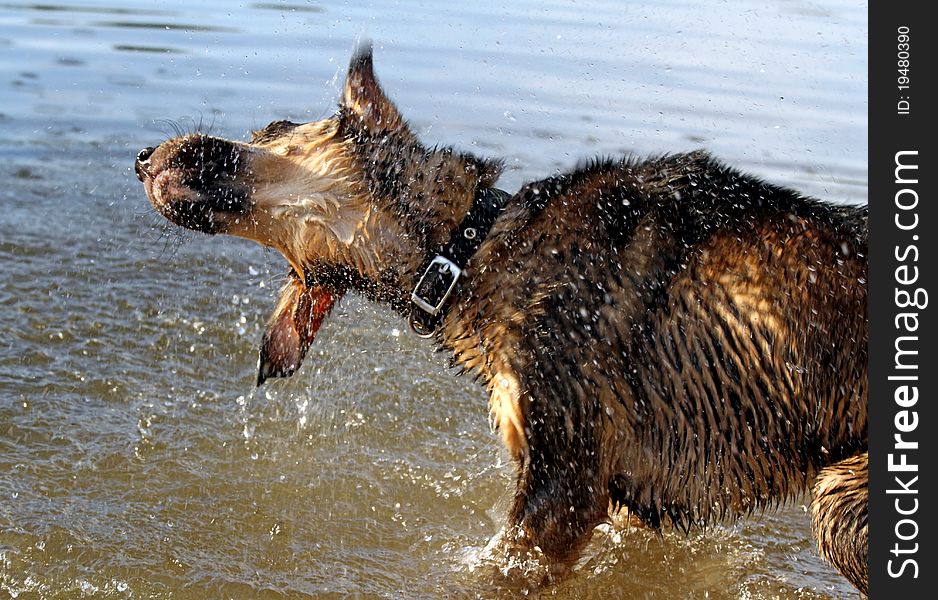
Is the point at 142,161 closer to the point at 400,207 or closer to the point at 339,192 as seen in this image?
the point at 339,192

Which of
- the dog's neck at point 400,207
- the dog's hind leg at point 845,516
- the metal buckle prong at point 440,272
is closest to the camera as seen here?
the dog's hind leg at point 845,516

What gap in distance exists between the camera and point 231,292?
6688mm

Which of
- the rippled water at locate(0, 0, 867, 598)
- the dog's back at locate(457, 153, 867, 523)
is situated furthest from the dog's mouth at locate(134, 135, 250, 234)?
the dog's back at locate(457, 153, 867, 523)

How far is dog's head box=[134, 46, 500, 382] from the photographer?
4051 mm

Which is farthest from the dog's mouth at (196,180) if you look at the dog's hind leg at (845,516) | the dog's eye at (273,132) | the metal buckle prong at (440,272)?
the dog's hind leg at (845,516)

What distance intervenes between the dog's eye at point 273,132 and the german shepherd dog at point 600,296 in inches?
2.8

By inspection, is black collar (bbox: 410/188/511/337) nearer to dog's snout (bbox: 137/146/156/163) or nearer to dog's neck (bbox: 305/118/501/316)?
dog's neck (bbox: 305/118/501/316)

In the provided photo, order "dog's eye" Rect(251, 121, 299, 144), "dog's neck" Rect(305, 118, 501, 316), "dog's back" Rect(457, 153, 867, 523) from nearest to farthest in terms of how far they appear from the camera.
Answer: "dog's back" Rect(457, 153, 867, 523) → "dog's neck" Rect(305, 118, 501, 316) → "dog's eye" Rect(251, 121, 299, 144)

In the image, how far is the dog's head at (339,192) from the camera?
13.3ft

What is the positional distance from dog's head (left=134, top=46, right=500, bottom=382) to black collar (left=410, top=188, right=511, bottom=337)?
6cm

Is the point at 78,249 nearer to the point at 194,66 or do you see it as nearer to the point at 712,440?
the point at 194,66

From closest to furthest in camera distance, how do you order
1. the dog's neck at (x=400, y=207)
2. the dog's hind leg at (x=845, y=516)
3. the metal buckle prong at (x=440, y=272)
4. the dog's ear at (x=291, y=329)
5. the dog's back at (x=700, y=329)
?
the dog's hind leg at (x=845, y=516)
the dog's back at (x=700, y=329)
the metal buckle prong at (x=440, y=272)
the dog's neck at (x=400, y=207)
the dog's ear at (x=291, y=329)

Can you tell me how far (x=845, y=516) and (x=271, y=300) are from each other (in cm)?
410

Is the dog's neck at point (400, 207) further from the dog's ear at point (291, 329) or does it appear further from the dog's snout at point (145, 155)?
the dog's snout at point (145, 155)
